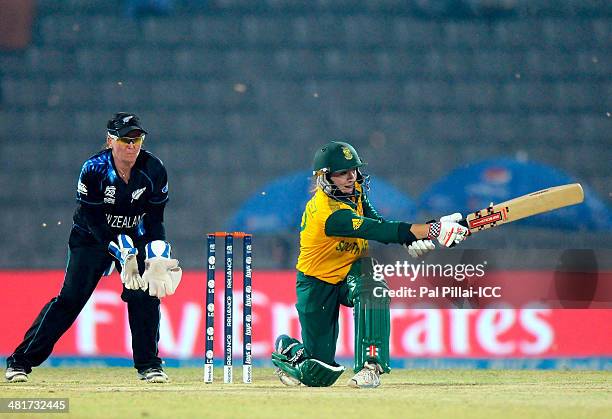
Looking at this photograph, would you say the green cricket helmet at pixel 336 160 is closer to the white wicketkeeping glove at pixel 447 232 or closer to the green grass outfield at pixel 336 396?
the white wicketkeeping glove at pixel 447 232

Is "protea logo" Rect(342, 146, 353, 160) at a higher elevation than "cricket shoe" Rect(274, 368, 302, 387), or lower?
higher

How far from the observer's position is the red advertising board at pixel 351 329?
7.82 meters

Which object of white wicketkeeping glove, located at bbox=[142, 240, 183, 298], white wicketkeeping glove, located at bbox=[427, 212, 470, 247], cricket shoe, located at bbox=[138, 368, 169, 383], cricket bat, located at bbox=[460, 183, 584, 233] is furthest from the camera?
cricket shoe, located at bbox=[138, 368, 169, 383]

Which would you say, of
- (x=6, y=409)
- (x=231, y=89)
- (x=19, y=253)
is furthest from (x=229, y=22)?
(x=6, y=409)

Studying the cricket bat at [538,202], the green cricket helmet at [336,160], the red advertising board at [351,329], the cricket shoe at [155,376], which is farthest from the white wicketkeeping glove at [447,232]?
the red advertising board at [351,329]

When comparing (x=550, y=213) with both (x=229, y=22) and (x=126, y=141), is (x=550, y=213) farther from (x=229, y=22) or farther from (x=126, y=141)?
(x=126, y=141)

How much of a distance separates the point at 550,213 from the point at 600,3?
150cm

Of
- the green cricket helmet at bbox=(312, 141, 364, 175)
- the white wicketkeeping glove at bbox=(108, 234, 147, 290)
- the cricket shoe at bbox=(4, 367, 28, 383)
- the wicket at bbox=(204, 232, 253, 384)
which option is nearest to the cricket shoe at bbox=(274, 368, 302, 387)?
the wicket at bbox=(204, 232, 253, 384)

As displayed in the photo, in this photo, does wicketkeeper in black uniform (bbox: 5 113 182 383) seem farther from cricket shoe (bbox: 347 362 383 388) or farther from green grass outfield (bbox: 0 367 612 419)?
cricket shoe (bbox: 347 362 383 388)

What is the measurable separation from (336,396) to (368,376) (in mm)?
408

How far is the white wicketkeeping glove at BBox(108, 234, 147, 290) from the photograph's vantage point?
5984 millimetres

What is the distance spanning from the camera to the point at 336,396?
17.9ft

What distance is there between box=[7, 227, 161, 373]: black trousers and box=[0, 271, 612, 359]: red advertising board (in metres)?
1.54

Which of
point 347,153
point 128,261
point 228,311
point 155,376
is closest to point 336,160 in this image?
A: point 347,153
